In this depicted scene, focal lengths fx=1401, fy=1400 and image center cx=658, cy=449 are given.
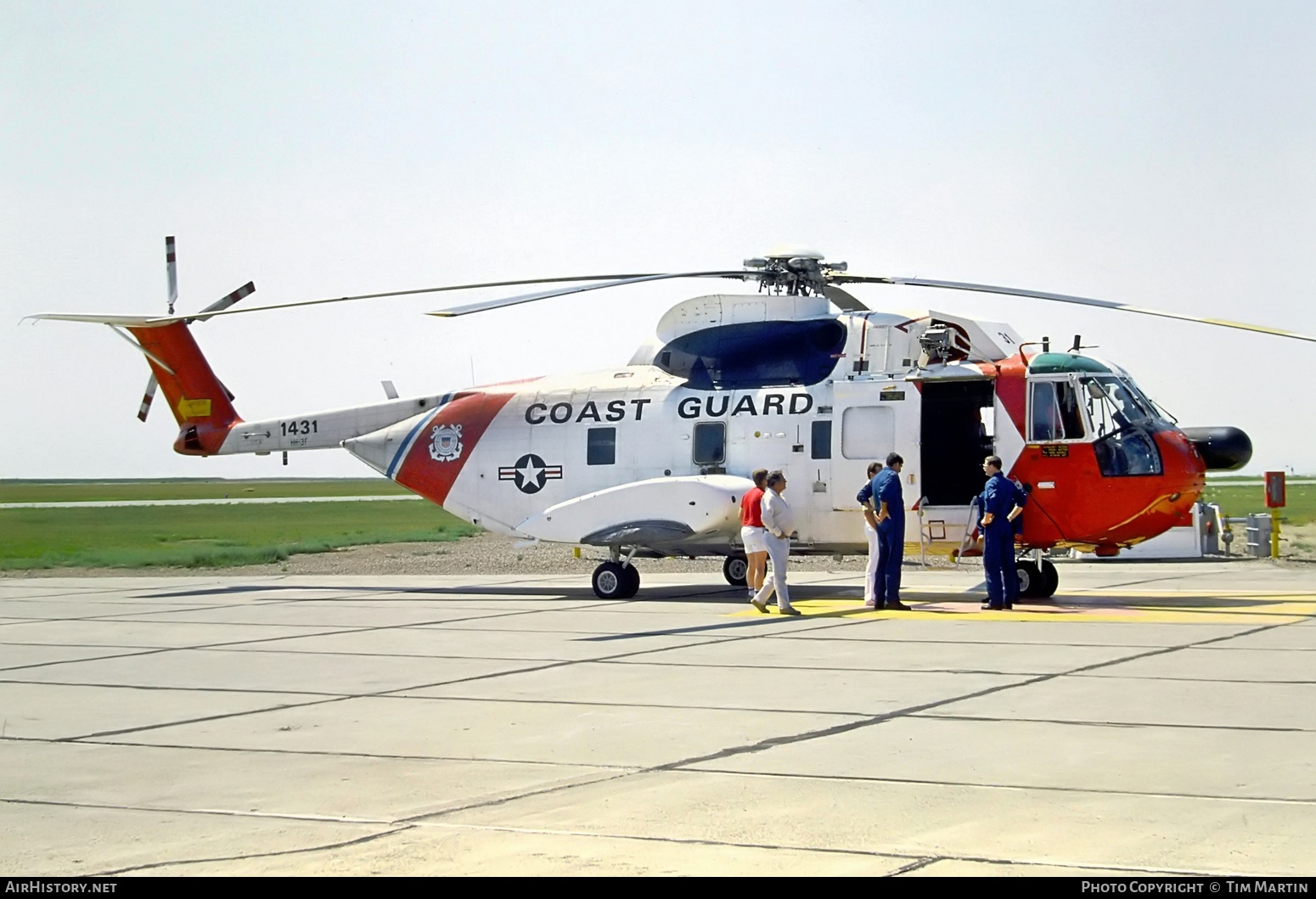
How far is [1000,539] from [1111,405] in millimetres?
2128

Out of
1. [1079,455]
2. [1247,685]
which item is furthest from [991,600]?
[1247,685]

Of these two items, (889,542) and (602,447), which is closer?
(889,542)

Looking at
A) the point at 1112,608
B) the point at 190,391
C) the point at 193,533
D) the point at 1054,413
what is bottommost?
the point at 193,533

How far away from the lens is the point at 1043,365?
1639 cm

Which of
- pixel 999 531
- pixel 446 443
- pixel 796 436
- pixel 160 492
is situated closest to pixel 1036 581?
pixel 999 531

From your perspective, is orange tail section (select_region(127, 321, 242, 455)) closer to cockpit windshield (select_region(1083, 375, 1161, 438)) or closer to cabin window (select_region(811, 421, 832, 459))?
cabin window (select_region(811, 421, 832, 459))

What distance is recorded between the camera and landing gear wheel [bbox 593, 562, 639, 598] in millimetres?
18156

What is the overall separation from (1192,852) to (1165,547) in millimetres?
22395

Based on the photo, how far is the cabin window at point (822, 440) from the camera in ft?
57.1

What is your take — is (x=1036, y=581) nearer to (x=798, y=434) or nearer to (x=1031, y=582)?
(x=1031, y=582)

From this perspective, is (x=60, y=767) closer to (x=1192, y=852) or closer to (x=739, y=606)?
(x=1192, y=852)

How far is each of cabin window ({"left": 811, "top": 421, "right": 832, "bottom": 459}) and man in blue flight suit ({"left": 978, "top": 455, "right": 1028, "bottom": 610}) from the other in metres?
2.34

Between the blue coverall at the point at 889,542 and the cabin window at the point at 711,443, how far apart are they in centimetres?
276

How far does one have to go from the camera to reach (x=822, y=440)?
17438 millimetres
